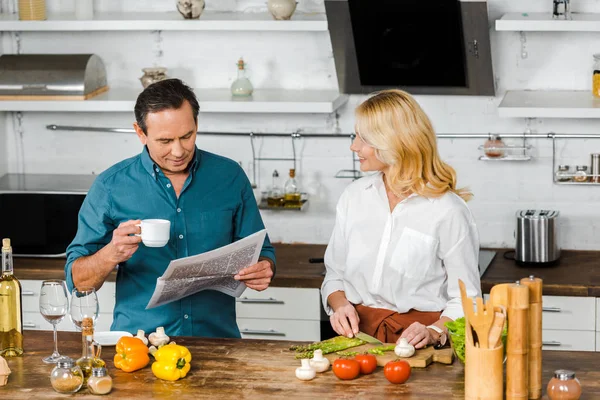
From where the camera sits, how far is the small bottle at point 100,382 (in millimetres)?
2492

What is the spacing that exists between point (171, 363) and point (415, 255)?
2.93ft

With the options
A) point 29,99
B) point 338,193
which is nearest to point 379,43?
point 338,193

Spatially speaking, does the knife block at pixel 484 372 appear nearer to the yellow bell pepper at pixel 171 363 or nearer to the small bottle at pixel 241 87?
the yellow bell pepper at pixel 171 363

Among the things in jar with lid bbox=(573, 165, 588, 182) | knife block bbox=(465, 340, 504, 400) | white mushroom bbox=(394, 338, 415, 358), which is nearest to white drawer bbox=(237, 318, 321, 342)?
jar with lid bbox=(573, 165, 588, 182)

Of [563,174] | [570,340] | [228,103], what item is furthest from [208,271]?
[563,174]

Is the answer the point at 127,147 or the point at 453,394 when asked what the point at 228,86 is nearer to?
the point at 127,147

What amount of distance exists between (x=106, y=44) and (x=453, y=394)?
124 inches

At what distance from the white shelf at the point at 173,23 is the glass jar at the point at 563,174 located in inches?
52.9

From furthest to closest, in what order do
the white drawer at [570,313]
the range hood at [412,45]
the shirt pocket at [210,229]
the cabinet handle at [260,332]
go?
1. the cabinet handle at [260,332]
2. the range hood at [412,45]
3. the white drawer at [570,313]
4. the shirt pocket at [210,229]

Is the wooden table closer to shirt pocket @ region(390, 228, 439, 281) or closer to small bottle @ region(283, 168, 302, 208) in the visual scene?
shirt pocket @ region(390, 228, 439, 281)

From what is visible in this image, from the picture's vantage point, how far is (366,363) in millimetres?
2592

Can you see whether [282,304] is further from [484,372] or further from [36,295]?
[484,372]

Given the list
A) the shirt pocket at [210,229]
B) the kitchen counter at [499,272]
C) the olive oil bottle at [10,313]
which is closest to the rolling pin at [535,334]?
the shirt pocket at [210,229]

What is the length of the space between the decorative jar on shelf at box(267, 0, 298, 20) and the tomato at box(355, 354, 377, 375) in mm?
2293
